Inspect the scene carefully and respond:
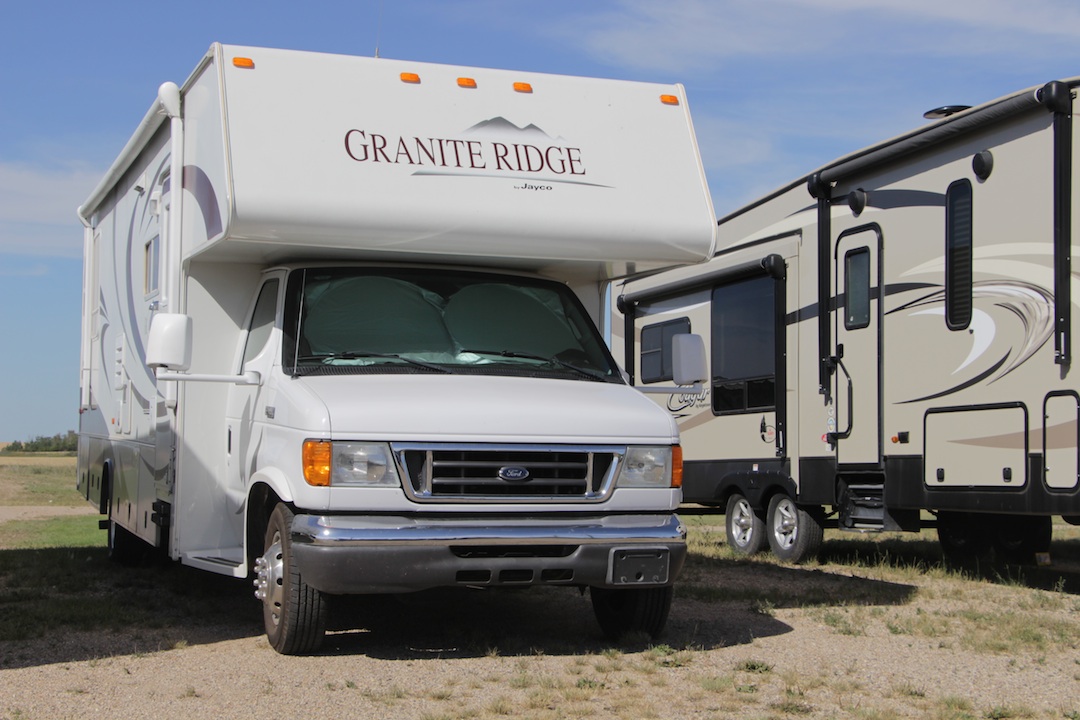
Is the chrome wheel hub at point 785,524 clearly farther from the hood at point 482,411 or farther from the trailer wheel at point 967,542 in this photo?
the hood at point 482,411

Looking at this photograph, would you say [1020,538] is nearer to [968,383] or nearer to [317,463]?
[968,383]

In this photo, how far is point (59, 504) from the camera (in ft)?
74.0

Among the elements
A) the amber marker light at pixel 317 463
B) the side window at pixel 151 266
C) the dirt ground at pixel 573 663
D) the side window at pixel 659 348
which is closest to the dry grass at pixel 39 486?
the side window at pixel 659 348

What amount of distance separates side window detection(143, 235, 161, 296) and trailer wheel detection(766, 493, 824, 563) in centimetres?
587

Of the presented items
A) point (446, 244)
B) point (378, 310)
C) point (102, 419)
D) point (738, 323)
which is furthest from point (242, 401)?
point (738, 323)

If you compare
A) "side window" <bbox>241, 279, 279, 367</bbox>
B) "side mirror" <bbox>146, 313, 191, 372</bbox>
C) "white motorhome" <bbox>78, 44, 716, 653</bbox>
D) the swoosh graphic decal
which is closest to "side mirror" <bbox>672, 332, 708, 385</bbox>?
"white motorhome" <bbox>78, 44, 716, 653</bbox>

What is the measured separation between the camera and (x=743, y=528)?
12.7 m

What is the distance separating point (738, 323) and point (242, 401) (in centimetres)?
624

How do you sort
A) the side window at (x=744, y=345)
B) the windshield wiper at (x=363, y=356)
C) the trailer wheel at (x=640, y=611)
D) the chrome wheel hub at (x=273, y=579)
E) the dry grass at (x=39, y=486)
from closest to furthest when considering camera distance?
the chrome wheel hub at (x=273, y=579)
the windshield wiper at (x=363, y=356)
the trailer wheel at (x=640, y=611)
the side window at (x=744, y=345)
the dry grass at (x=39, y=486)

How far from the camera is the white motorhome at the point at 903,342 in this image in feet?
28.9

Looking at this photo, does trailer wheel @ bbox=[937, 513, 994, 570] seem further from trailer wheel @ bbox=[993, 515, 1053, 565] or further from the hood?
the hood

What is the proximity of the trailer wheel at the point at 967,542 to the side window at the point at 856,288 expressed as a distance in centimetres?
175

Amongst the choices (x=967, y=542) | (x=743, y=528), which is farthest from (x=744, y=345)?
(x=967, y=542)

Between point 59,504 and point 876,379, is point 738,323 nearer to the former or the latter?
point 876,379
